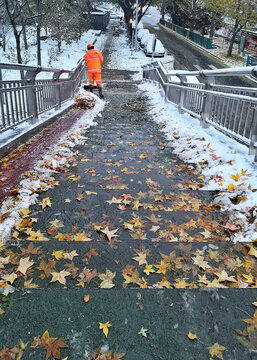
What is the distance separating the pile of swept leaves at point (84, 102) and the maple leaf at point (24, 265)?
330 inches

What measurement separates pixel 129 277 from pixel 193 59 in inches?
1408

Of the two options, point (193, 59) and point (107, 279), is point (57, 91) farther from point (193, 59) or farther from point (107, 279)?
point (193, 59)

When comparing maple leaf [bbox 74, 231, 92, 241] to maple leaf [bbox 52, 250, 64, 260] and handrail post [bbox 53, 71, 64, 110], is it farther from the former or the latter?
handrail post [bbox 53, 71, 64, 110]

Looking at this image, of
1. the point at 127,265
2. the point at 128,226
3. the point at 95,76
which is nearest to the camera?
the point at 127,265

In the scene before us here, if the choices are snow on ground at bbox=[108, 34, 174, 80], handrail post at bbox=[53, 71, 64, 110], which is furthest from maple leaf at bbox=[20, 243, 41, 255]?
snow on ground at bbox=[108, 34, 174, 80]

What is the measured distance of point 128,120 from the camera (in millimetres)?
9039

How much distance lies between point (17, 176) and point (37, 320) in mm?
2498

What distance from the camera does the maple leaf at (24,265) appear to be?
7.13ft

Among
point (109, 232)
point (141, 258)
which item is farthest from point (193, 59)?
point (141, 258)

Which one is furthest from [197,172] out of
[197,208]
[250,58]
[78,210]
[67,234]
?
[250,58]

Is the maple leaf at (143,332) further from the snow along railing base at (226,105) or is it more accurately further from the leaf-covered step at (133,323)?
the snow along railing base at (226,105)

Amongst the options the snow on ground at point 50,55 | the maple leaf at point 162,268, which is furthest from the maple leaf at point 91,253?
the snow on ground at point 50,55

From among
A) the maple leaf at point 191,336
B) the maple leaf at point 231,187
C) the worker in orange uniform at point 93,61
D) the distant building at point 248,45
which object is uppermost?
the distant building at point 248,45

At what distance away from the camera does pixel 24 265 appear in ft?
7.29
